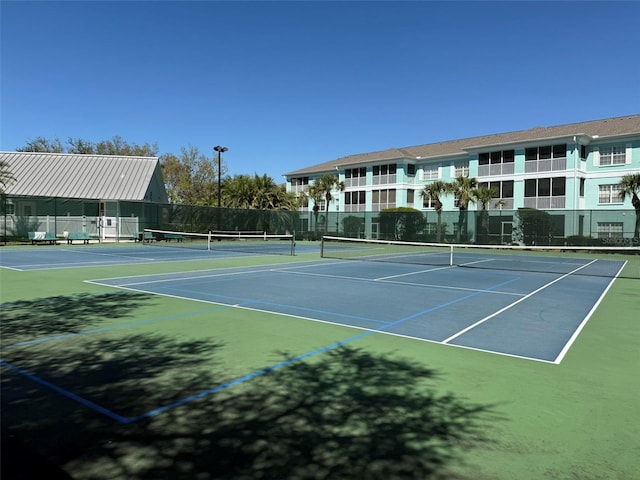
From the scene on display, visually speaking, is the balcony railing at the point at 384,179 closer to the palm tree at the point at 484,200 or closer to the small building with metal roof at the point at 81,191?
the palm tree at the point at 484,200

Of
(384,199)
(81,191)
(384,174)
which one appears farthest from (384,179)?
(81,191)

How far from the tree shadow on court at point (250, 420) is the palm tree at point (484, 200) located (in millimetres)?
30970

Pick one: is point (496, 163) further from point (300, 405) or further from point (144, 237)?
point (300, 405)

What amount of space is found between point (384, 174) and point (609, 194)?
2093cm

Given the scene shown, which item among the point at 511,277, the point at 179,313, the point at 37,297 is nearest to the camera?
the point at 179,313

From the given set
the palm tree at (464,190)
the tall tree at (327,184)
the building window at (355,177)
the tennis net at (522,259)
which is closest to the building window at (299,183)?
the building window at (355,177)

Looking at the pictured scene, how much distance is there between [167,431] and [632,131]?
40.5 m

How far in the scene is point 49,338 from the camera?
6000 mm

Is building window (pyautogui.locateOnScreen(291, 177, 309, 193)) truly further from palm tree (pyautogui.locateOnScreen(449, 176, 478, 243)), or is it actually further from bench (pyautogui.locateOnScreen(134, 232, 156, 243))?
bench (pyautogui.locateOnScreen(134, 232, 156, 243))

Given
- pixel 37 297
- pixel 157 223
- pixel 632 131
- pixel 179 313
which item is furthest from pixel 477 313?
pixel 632 131

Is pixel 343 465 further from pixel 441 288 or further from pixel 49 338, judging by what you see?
pixel 441 288

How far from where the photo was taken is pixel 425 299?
31.4 ft

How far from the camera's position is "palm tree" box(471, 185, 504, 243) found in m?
34.9

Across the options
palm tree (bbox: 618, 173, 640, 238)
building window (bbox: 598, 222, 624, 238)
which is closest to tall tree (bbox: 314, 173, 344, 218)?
building window (bbox: 598, 222, 624, 238)
